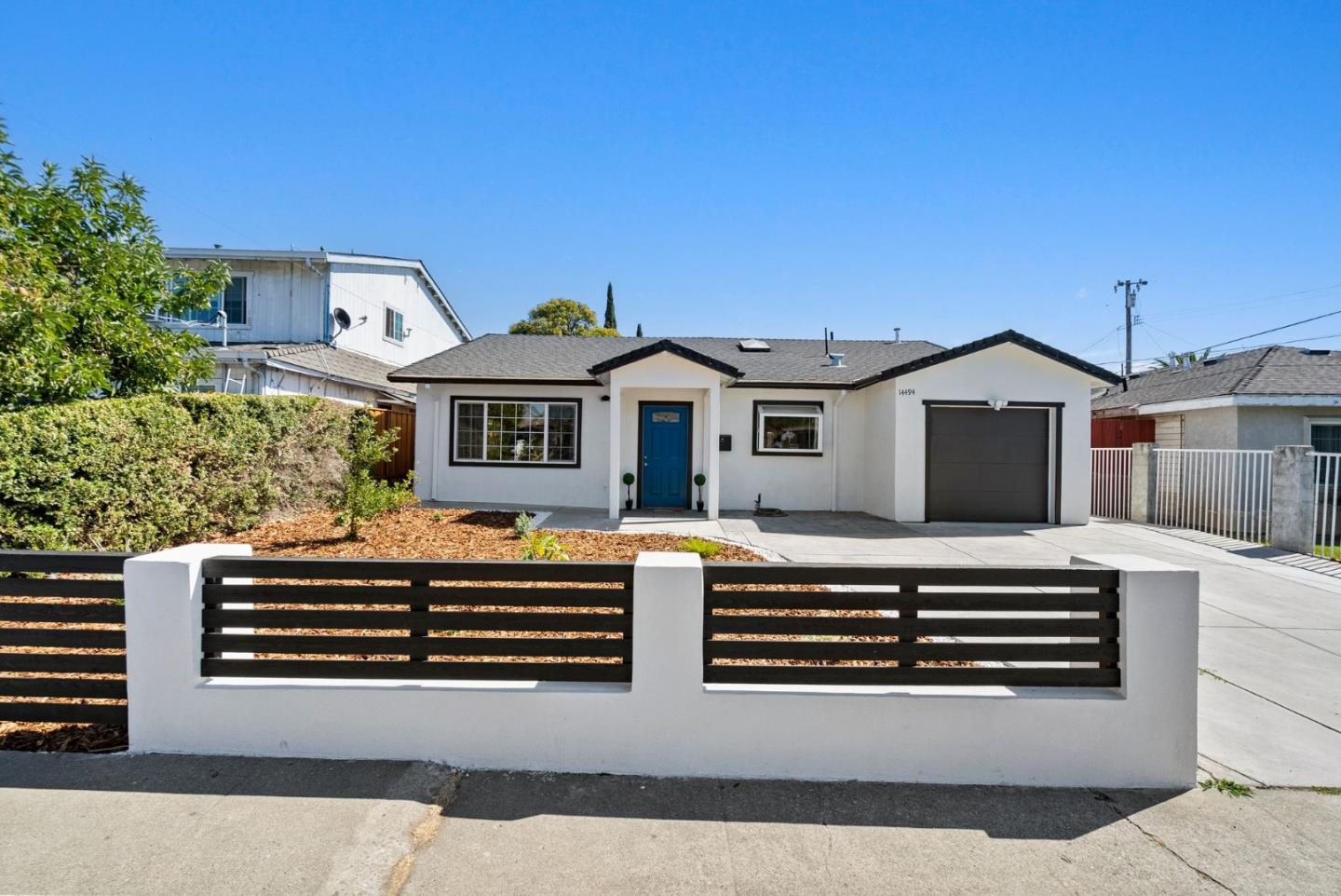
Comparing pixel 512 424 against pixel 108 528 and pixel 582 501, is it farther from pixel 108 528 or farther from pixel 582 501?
pixel 108 528

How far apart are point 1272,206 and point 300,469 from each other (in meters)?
22.5

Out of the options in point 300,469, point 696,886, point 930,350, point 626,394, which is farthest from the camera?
point 930,350

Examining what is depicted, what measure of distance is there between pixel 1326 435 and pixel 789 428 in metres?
11.5

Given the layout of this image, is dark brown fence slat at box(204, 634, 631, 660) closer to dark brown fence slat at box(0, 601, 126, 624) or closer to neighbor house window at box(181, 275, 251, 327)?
dark brown fence slat at box(0, 601, 126, 624)

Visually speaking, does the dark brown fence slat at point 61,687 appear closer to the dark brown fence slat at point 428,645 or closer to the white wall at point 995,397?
the dark brown fence slat at point 428,645

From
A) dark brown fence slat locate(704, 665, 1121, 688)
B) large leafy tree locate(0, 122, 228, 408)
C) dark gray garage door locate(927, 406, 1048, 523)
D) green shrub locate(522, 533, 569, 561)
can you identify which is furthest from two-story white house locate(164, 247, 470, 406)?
dark brown fence slat locate(704, 665, 1121, 688)

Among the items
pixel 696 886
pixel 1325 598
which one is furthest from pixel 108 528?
pixel 1325 598

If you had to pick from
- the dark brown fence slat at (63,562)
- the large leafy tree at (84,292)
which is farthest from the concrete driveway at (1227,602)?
the large leafy tree at (84,292)

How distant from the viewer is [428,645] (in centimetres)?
305

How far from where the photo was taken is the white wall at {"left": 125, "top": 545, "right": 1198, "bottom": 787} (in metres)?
2.89

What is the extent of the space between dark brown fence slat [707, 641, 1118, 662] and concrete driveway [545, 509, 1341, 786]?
0.99 meters

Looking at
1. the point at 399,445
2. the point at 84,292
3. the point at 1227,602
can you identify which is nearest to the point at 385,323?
the point at 399,445

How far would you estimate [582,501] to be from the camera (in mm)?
12508

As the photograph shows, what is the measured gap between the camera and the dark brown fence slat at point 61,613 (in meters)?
3.04
